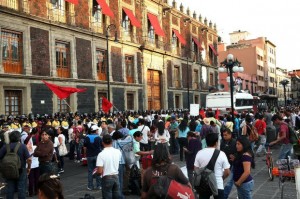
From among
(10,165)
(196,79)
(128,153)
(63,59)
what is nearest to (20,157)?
(10,165)

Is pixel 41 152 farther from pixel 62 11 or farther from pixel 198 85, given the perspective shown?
pixel 198 85

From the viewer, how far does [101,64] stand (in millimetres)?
26391

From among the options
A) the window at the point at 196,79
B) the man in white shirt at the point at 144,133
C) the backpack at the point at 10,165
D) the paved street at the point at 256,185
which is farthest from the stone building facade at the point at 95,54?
the backpack at the point at 10,165

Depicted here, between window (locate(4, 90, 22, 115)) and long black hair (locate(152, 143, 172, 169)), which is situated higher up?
window (locate(4, 90, 22, 115))

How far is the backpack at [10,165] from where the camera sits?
6.93 metres

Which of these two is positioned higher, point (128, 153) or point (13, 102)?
point (13, 102)

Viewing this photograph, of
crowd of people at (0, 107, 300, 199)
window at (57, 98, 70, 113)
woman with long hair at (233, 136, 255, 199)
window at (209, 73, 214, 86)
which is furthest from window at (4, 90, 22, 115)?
window at (209, 73, 214, 86)

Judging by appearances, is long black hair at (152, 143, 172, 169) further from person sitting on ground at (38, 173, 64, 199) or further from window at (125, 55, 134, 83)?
window at (125, 55, 134, 83)

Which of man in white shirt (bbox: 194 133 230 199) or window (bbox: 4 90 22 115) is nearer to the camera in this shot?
man in white shirt (bbox: 194 133 230 199)

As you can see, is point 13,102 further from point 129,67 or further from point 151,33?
point 151,33

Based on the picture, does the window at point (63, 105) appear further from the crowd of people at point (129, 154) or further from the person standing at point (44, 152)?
the person standing at point (44, 152)

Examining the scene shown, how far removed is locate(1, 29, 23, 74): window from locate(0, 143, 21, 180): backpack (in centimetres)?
1262

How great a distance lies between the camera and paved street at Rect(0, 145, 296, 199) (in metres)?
8.22

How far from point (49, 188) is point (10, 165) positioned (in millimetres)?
4364
